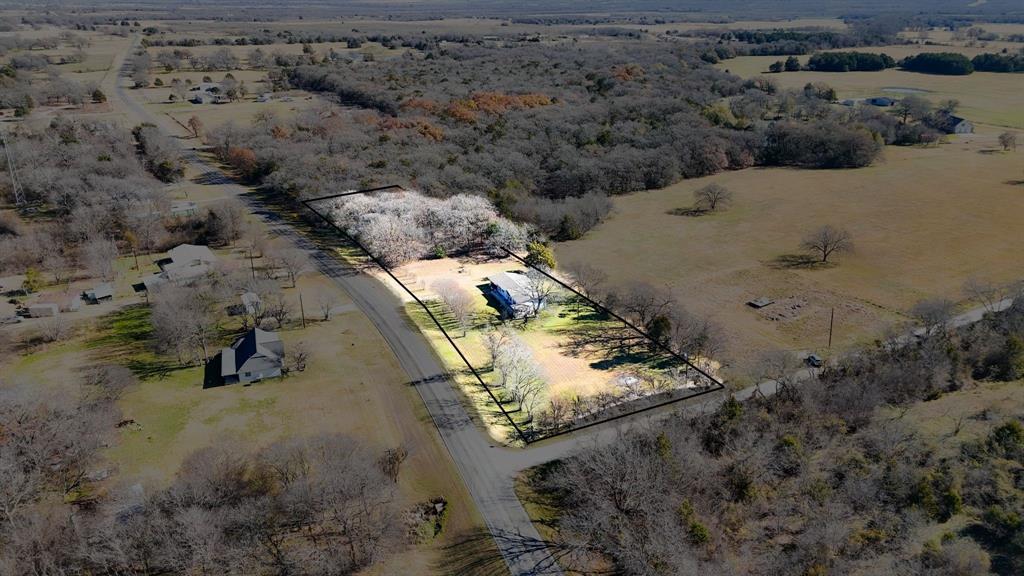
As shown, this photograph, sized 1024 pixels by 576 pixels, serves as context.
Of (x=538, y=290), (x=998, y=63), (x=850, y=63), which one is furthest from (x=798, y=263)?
(x=998, y=63)

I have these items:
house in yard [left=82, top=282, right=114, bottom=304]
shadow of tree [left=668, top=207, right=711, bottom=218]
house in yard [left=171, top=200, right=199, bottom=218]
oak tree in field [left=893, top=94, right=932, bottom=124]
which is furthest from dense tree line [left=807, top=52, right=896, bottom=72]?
house in yard [left=82, top=282, right=114, bottom=304]

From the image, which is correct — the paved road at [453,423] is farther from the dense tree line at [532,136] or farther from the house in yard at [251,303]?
the dense tree line at [532,136]

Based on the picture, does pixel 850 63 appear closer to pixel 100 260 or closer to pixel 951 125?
pixel 951 125

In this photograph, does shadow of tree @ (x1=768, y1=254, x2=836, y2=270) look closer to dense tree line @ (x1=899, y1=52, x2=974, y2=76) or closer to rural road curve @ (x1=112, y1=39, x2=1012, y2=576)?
rural road curve @ (x1=112, y1=39, x2=1012, y2=576)

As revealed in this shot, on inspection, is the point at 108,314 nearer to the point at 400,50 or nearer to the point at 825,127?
the point at 825,127

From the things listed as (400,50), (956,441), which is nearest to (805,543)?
(956,441)

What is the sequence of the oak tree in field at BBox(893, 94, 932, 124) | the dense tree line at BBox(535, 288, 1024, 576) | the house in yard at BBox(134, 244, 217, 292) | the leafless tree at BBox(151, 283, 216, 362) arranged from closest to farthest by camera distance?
the dense tree line at BBox(535, 288, 1024, 576) → the leafless tree at BBox(151, 283, 216, 362) → the house in yard at BBox(134, 244, 217, 292) → the oak tree in field at BBox(893, 94, 932, 124)
